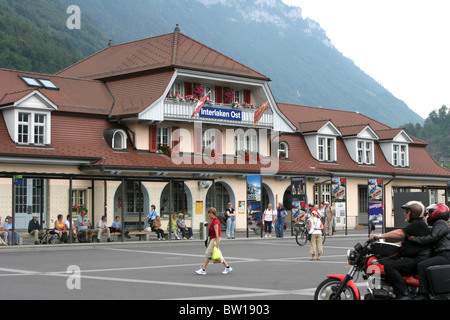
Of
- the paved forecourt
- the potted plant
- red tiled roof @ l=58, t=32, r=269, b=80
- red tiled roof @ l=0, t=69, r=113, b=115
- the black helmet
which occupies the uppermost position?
red tiled roof @ l=58, t=32, r=269, b=80

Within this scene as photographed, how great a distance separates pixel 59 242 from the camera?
3244 cm

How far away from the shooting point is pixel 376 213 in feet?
142

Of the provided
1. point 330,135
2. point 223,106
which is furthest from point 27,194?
point 330,135

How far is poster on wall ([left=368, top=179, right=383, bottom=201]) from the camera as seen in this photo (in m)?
42.6

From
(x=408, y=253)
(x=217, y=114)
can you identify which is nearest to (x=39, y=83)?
(x=217, y=114)

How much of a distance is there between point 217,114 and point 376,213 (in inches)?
430

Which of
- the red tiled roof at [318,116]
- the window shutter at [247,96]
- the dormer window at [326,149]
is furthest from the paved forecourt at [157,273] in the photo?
the red tiled roof at [318,116]

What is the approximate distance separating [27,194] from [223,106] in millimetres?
14022

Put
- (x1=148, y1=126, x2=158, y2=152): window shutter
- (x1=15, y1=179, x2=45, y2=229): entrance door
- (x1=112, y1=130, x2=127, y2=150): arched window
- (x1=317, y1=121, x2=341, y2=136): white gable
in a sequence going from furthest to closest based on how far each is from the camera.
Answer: (x1=317, y1=121, x2=341, y2=136): white gable, (x1=148, y1=126, x2=158, y2=152): window shutter, (x1=112, y1=130, x2=127, y2=150): arched window, (x1=15, y1=179, x2=45, y2=229): entrance door

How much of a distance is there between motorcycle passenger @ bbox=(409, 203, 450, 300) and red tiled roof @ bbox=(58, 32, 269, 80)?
3345 cm

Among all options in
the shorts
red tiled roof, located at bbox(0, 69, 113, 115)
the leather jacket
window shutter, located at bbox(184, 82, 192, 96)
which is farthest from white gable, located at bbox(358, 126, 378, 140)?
the leather jacket

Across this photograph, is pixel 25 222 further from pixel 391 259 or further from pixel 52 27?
pixel 52 27

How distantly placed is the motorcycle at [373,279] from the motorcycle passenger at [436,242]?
10cm

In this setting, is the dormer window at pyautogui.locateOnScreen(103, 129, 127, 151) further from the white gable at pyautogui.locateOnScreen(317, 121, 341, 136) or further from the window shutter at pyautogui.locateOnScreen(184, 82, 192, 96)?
the white gable at pyautogui.locateOnScreen(317, 121, 341, 136)
